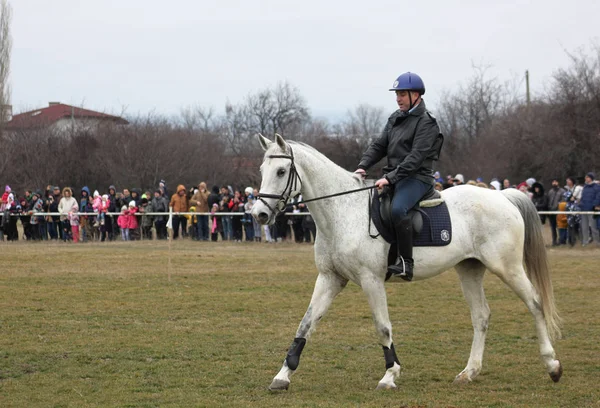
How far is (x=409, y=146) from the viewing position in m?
9.17

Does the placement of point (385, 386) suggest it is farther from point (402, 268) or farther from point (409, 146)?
point (409, 146)

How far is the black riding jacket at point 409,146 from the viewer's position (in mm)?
8922

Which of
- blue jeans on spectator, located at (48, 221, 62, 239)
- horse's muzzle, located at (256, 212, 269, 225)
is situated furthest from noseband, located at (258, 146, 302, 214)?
blue jeans on spectator, located at (48, 221, 62, 239)

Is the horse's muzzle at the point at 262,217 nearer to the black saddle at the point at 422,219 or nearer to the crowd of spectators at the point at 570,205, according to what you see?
the black saddle at the point at 422,219

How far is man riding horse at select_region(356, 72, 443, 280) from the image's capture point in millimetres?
8891

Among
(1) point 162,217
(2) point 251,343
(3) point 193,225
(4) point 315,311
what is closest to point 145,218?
(1) point 162,217

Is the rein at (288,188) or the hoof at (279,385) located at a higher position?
the rein at (288,188)

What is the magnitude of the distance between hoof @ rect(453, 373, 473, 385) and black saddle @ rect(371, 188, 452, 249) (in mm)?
1447

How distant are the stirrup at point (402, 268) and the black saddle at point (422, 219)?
0.19 m

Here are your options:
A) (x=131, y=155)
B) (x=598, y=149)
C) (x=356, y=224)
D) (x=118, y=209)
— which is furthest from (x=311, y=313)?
(x=131, y=155)

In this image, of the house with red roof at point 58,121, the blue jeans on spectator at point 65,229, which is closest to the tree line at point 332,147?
the house with red roof at point 58,121

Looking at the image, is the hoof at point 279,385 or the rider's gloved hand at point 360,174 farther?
the rider's gloved hand at point 360,174

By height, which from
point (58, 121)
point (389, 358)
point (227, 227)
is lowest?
point (389, 358)

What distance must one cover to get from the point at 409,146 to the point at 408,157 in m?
0.32
